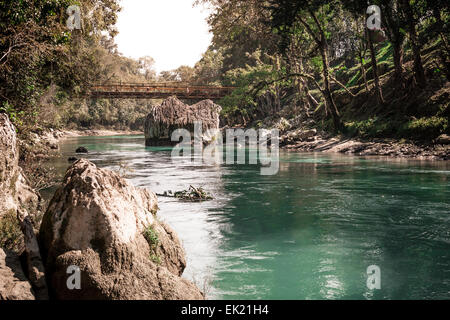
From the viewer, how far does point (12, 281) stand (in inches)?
166

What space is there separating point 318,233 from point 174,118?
2650 cm

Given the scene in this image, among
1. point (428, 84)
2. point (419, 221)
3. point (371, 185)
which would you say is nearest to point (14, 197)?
point (419, 221)

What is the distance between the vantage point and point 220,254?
7180 mm

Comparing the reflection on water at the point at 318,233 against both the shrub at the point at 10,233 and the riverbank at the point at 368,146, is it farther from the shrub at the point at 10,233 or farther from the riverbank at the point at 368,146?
the riverbank at the point at 368,146

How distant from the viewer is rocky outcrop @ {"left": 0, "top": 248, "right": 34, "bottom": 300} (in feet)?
13.3

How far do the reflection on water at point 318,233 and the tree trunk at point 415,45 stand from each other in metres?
6.87

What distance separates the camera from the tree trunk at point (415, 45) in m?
18.8

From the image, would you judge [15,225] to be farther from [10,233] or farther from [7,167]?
[7,167]

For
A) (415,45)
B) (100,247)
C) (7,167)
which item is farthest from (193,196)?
(415,45)

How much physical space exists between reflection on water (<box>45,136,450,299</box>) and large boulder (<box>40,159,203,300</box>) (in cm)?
111

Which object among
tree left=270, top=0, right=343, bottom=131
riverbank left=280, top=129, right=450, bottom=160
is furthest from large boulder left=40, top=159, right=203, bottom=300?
tree left=270, top=0, right=343, bottom=131

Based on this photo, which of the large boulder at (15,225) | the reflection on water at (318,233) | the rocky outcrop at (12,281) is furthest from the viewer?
the reflection on water at (318,233)

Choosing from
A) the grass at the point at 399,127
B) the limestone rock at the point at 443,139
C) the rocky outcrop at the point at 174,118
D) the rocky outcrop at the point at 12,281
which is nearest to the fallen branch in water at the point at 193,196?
the rocky outcrop at the point at 12,281

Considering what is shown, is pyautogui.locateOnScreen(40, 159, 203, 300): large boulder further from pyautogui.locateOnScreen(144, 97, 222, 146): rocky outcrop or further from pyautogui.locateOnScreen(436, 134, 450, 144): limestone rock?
pyautogui.locateOnScreen(144, 97, 222, 146): rocky outcrop
